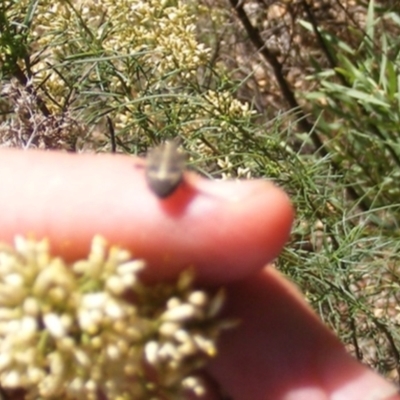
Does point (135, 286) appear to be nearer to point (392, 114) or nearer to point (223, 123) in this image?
point (223, 123)

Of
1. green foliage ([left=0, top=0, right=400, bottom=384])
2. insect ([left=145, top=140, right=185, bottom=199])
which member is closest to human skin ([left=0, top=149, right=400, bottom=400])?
insect ([left=145, top=140, right=185, bottom=199])

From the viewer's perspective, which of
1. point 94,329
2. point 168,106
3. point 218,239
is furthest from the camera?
point 168,106

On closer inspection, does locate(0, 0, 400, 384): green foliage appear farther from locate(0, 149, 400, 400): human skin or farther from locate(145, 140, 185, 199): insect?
locate(145, 140, 185, 199): insect

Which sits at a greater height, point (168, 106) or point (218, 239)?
point (218, 239)

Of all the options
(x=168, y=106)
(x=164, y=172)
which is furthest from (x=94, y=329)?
(x=168, y=106)

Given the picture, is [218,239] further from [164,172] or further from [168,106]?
[168,106]

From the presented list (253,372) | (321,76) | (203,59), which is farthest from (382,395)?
(321,76)
